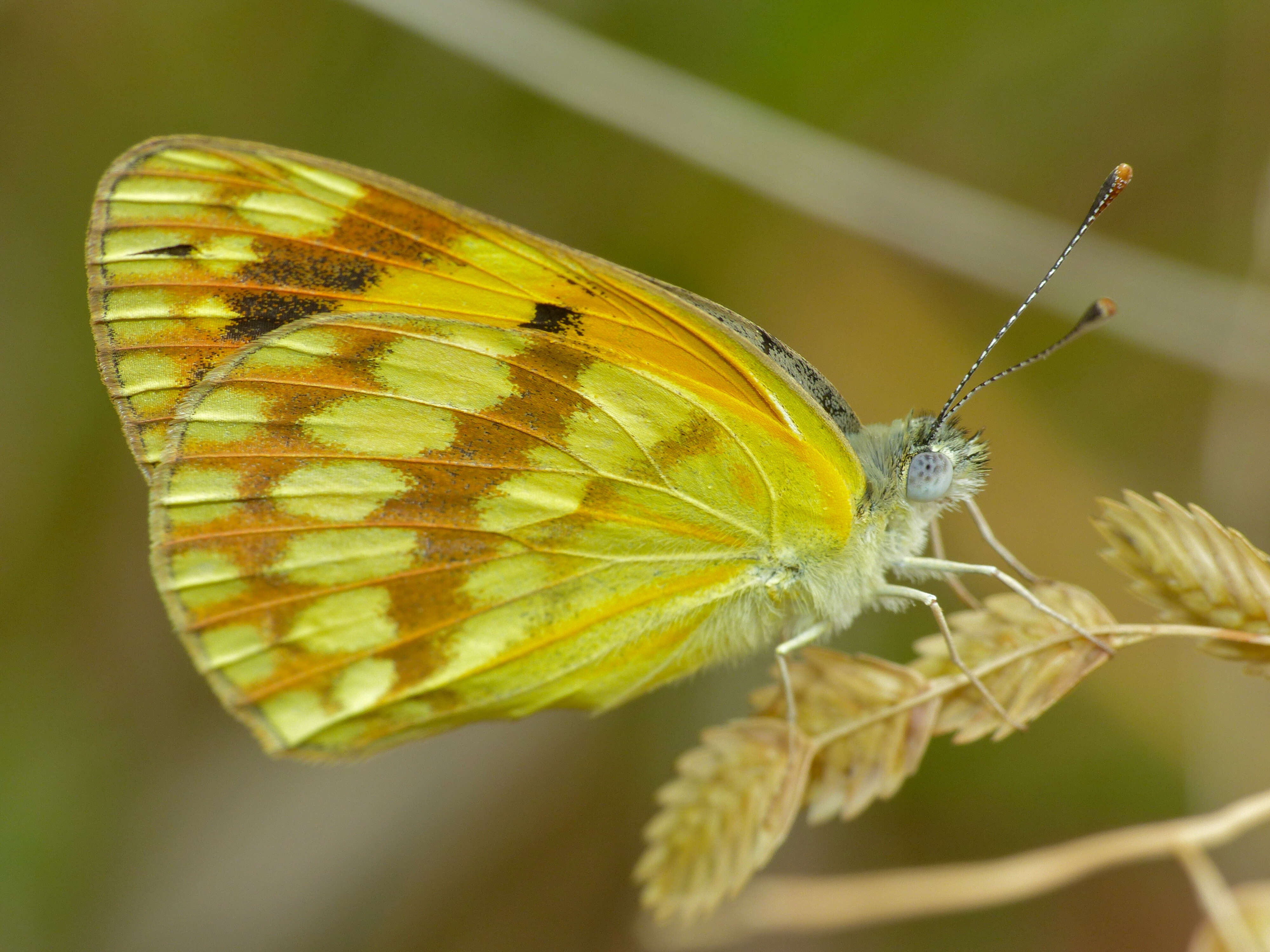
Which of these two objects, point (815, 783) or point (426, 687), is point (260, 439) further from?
point (815, 783)

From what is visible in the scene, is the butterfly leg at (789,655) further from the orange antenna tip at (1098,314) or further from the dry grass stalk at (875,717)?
the orange antenna tip at (1098,314)

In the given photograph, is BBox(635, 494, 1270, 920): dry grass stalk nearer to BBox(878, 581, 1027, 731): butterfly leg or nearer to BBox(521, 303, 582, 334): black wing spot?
BBox(878, 581, 1027, 731): butterfly leg

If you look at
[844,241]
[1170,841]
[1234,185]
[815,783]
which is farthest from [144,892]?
[1234,185]

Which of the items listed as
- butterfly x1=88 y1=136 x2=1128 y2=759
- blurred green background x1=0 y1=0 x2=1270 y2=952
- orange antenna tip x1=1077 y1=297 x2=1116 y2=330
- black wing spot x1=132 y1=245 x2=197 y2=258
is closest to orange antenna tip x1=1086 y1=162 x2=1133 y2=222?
orange antenna tip x1=1077 y1=297 x2=1116 y2=330

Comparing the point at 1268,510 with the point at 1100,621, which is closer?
the point at 1100,621

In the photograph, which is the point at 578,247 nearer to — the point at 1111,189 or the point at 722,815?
the point at 1111,189

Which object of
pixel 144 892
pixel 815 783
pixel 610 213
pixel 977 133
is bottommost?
pixel 144 892

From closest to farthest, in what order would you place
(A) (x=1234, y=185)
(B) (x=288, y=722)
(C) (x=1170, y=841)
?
(C) (x=1170, y=841) < (B) (x=288, y=722) < (A) (x=1234, y=185)

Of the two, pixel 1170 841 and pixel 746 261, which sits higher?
pixel 746 261
